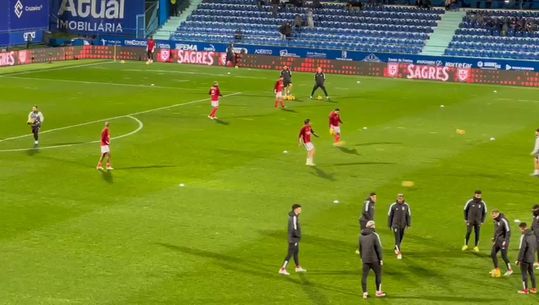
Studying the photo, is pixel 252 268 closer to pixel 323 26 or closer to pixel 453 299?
pixel 453 299

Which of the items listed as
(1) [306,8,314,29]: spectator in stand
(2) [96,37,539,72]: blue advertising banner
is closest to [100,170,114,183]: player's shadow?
(2) [96,37,539,72]: blue advertising banner

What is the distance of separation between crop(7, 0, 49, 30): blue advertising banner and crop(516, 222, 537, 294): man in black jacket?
208 ft

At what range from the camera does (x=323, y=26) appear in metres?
82.4

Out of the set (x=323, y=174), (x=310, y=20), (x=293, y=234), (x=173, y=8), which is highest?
(x=173, y=8)

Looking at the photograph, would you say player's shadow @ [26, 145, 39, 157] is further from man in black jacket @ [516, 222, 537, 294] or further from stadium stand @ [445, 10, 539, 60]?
stadium stand @ [445, 10, 539, 60]

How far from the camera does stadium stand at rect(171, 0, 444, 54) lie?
257 ft

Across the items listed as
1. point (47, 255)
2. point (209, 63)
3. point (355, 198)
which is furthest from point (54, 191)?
point (209, 63)

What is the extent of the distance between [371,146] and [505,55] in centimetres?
3317

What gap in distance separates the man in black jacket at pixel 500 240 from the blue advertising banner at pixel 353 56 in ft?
150

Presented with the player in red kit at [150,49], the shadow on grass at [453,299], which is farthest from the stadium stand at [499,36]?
the shadow on grass at [453,299]

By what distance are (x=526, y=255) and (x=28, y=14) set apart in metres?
66.4

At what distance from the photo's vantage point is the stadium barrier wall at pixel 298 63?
6769cm

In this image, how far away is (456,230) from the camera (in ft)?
96.1

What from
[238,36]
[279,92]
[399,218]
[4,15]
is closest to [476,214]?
[399,218]
